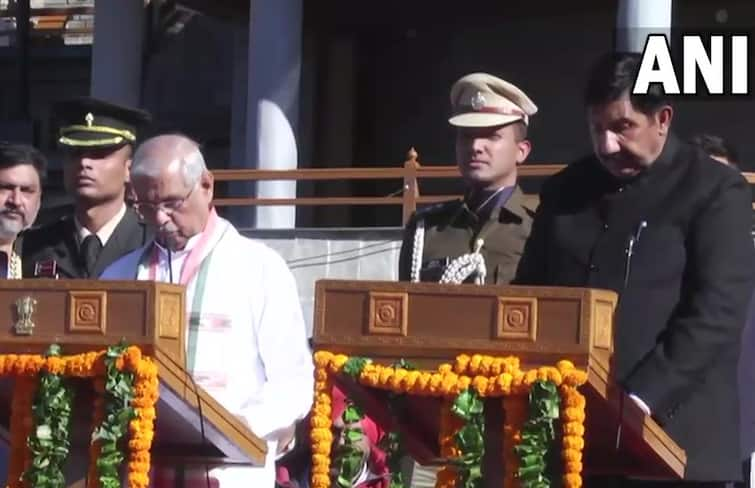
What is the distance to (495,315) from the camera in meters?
4.21

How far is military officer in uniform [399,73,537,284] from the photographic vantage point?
18.3 feet

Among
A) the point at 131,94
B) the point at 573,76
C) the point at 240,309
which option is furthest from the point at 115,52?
the point at 240,309

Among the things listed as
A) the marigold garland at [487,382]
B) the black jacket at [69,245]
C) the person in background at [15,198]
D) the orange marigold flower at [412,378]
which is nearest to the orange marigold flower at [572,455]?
the marigold garland at [487,382]

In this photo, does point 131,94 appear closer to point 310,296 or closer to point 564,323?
point 310,296

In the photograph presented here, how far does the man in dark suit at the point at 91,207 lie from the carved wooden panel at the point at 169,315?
1.46m

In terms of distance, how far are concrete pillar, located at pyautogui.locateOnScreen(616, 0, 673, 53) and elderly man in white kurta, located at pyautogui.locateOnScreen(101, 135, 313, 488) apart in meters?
11.4

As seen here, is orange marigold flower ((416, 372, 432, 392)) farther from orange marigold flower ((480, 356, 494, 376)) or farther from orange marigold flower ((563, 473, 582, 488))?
orange marigold flower ((563, 473, 582, 488))

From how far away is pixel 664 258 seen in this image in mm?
4508

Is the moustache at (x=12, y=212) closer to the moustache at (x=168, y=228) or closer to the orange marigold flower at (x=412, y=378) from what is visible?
the moustache at (x=168, y=228)

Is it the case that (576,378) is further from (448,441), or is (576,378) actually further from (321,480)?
(321,480)

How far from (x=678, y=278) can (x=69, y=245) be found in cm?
229

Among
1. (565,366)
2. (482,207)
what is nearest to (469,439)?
(565,366)

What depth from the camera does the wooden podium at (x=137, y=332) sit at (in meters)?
4.50

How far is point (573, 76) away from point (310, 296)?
6.94 meters
